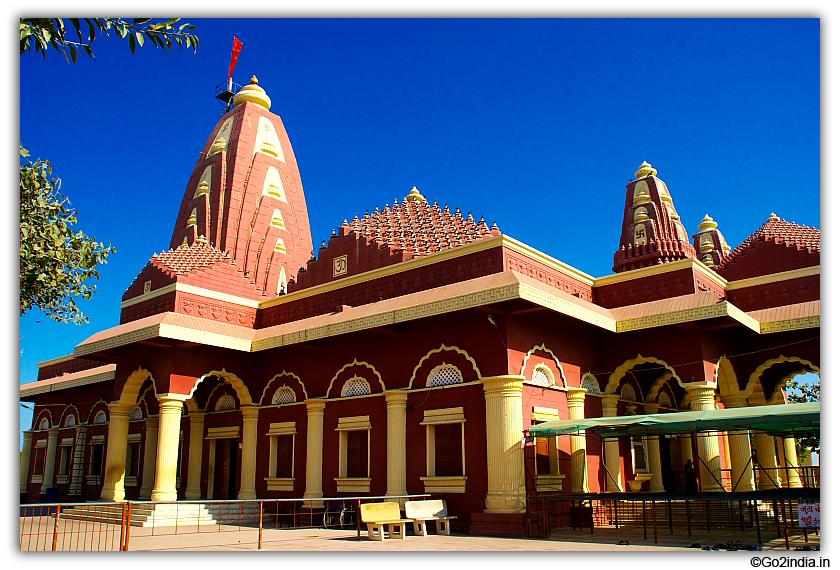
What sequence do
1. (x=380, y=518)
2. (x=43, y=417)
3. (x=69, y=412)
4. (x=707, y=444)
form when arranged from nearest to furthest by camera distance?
1. (x=380, y=518)
2. (x=707, y=444)
3. (x=69, y=412)
4. (x=43, y=417)

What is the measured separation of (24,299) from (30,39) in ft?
11.5

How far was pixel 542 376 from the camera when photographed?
13.4m

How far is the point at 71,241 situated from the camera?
382 inches

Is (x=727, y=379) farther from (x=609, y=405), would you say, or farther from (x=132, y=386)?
(x=132, y=386)

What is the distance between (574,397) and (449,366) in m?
2.53

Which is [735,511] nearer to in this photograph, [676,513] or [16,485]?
[676,513]

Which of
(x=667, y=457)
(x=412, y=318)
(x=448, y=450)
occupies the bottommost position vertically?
(x=667, y=457)

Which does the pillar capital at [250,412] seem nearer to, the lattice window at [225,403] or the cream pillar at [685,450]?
the lattice window at [225,403]

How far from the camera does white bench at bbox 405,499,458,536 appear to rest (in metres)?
11.4

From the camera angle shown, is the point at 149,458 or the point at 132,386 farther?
the point at 149,458

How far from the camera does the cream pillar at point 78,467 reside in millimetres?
22344

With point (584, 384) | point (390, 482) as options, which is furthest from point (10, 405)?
point (584, 384)

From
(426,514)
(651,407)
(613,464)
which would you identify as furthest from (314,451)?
(651,407)

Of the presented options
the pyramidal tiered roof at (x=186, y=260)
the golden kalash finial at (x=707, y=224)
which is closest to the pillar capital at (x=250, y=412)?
the pyramidal tiered roof at (x=186, y=260)
